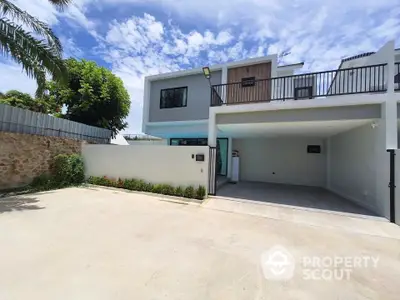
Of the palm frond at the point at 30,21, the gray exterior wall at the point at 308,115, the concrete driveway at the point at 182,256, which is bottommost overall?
the concrete driveway at the point at 182,256

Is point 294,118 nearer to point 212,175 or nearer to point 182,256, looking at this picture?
point 212,175

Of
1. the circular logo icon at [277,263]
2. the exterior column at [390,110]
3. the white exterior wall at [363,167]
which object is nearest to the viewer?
the circular logo icon at [277,263]

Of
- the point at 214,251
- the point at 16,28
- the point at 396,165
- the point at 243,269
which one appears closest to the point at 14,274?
the point at 214,251

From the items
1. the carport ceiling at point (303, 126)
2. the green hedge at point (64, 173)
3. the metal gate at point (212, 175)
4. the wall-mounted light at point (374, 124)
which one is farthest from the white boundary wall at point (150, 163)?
the wall-mounted light at point (374, 124)

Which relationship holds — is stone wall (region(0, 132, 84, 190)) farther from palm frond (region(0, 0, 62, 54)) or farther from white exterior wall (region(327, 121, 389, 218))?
white exterior wall (region(327, 121, 389, 218))

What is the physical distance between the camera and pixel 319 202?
8102mm

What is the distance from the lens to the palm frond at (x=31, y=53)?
22.0ft

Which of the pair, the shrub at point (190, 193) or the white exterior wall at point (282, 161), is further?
the white exterior wall at point (282, 161)

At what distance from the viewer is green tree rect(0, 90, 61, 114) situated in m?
14.7

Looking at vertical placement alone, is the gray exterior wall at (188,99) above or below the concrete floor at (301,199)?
above

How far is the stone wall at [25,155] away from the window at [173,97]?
601cm

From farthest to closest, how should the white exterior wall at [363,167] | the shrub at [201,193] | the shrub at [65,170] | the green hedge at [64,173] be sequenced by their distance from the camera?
1. the shrub at [65,170]
2. the green hedge at [64,173]
3. the shrub at [201,193]
4. the white exterior wall at [363,167]

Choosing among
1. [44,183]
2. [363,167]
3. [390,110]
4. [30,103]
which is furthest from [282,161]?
[30,103]

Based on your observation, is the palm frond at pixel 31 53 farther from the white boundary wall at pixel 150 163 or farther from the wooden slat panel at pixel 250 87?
the wooden slat panel at pixel 250 87
